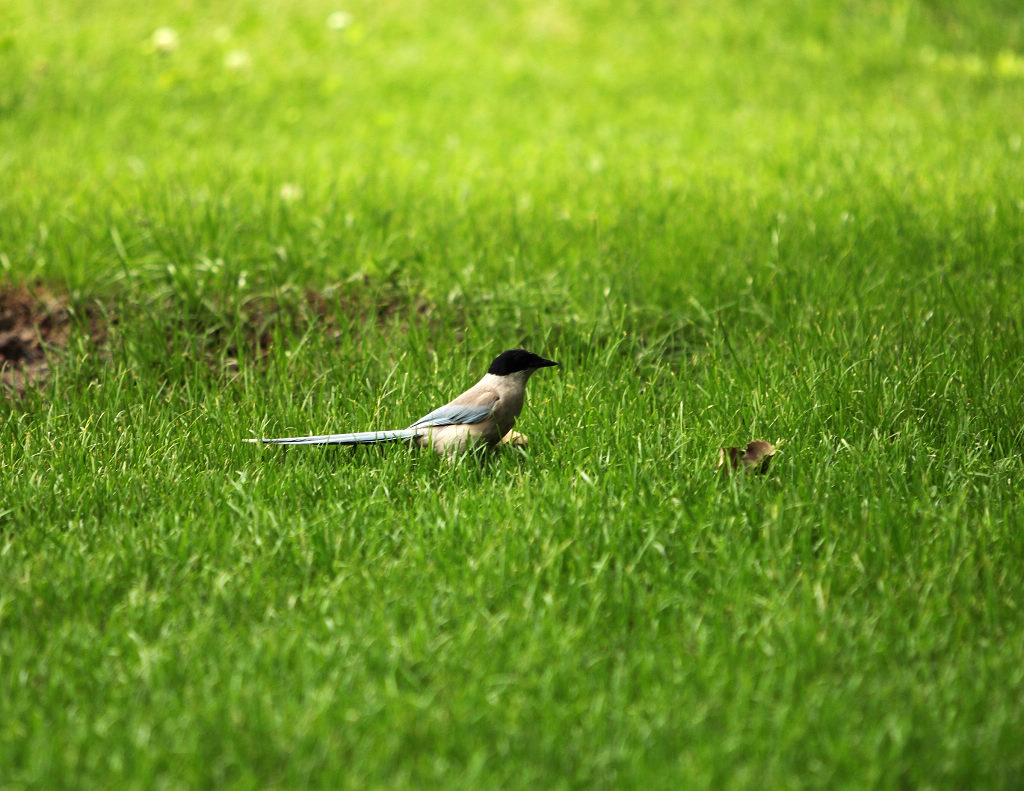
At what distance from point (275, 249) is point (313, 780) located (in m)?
3.68

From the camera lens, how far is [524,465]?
3547 mm

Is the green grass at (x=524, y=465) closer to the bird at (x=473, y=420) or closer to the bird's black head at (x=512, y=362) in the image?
the bird at (x=473, y=420)

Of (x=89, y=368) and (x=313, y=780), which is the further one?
(x=89, y=368)

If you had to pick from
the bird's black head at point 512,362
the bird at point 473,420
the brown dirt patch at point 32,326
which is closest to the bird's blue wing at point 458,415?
the bird at point 473,420

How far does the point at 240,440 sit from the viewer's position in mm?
3639

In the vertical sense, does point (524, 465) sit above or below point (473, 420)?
below

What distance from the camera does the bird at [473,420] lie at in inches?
136

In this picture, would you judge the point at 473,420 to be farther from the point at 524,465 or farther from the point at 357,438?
the point at 357,438

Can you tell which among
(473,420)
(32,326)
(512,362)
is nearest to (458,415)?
(473,420)

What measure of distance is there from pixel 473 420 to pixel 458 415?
0.06 m

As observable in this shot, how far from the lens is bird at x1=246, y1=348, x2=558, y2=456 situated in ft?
11.3

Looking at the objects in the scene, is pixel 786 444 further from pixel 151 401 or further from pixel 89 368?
pixel 89 368

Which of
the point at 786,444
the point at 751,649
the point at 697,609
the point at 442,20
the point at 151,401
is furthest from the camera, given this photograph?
the point at 442,20

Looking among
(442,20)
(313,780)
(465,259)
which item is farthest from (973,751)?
(442,20)
